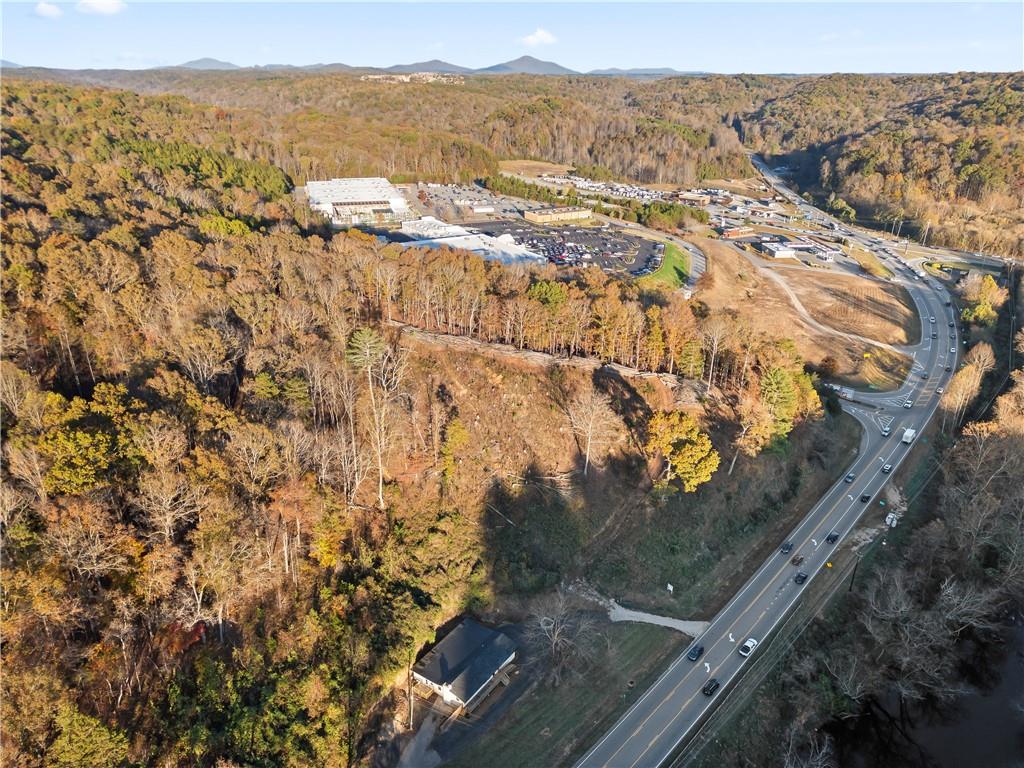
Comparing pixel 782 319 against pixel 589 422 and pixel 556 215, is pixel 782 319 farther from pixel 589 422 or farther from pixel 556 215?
pixel 556 215

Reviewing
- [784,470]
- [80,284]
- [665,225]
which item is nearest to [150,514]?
[80,284]

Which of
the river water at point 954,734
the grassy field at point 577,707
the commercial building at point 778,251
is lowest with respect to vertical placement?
the river water at point 954,734

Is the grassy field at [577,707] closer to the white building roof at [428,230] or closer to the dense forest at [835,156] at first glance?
the white building roof at [428,230]

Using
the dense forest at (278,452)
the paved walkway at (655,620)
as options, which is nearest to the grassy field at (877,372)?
the dense forest at (278,452)

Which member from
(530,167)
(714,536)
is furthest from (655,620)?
(530,167)

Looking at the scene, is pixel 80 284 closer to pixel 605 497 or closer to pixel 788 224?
pixel 605 497
